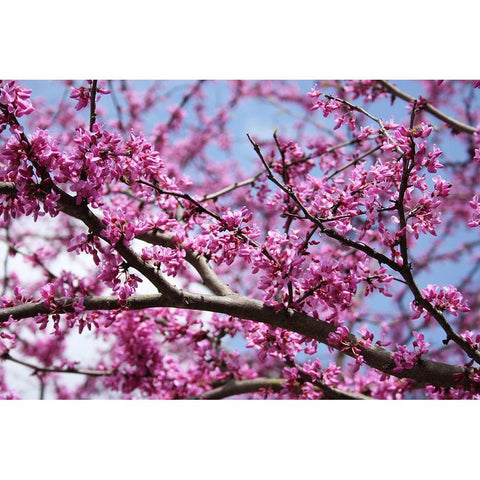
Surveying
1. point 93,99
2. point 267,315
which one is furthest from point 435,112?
point 93,99

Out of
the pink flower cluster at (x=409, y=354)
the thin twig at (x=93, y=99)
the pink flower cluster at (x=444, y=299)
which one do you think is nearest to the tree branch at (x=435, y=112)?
the pink flower cluster at (x=444, y=299)

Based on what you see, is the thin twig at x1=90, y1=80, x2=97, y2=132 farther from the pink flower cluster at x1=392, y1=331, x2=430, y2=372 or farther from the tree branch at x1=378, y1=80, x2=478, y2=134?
the tree branch at x1=378, y1=80, x2=478, y2=134

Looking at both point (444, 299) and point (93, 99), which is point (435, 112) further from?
point (93, 99)

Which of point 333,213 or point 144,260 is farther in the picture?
point 333,213

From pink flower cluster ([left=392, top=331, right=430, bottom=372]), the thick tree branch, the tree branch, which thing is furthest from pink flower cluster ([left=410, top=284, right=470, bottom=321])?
the tree branch

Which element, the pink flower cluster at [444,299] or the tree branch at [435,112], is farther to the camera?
the tree branch at [435,112]

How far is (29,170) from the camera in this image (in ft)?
5.12

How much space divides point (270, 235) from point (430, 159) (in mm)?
595

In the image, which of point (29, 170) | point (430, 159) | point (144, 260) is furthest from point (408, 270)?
point (29, 170)

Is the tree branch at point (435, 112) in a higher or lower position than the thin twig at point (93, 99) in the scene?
higher

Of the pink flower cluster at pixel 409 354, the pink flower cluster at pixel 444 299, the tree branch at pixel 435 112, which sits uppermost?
the tree branch at pixel 435 112

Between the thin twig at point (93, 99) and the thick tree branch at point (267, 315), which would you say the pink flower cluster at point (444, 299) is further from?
the thin twig at point (93, 99)

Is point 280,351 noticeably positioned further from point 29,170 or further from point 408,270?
point 29,170

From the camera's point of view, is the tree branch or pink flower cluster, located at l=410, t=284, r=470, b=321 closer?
pink flower cluster, located at l=410, t=284, r=470, b=321
